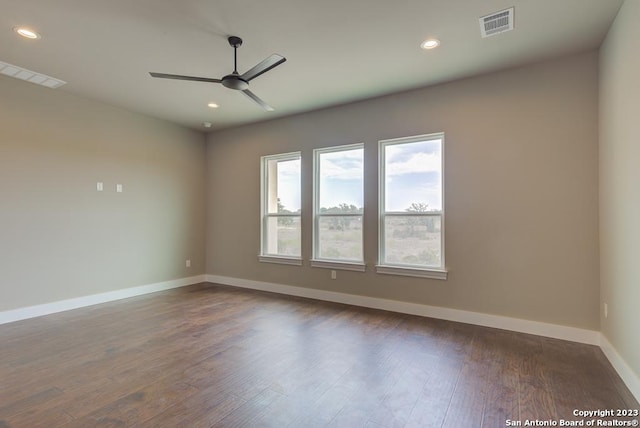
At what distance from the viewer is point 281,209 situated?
215 inches

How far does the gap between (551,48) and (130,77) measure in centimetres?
464

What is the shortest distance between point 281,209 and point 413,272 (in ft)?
8.13

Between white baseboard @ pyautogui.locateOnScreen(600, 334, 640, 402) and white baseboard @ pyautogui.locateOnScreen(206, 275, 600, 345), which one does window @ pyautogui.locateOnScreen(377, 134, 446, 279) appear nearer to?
white baseboard @ pyautogui.locateOnScreen(206, 275, 600, 345)

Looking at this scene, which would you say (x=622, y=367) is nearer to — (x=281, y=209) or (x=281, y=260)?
(x=281, y=260)

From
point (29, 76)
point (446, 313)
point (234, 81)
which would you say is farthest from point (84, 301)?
point (446, 313)

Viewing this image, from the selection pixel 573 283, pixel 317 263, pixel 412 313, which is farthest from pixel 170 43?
pixel 573 283

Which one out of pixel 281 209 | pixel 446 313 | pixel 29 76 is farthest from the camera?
pixel 281 209

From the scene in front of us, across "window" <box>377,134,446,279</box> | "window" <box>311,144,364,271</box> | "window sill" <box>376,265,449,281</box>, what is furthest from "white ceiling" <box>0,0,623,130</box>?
"window sill" <box>376,265,449,281</box>

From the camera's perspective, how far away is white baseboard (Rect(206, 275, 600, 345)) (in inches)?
127

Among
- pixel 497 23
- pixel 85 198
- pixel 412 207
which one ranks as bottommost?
pixel 412 207

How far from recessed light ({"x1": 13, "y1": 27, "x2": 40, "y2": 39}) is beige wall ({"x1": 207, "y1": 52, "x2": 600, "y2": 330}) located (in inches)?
136

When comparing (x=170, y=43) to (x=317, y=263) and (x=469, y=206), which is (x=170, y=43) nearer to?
(x=317, y=263)

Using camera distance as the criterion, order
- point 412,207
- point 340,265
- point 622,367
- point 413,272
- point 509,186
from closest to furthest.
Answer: point 622,367 < point 509,186 < point 413,272 < point 412,207 < point 340,265

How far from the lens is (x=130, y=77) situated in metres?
3.79
